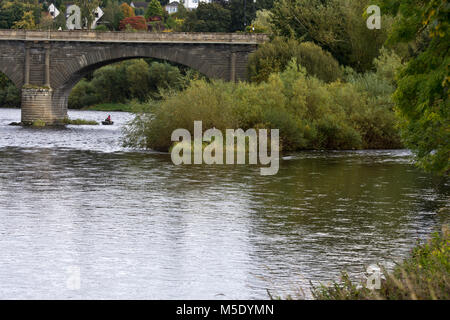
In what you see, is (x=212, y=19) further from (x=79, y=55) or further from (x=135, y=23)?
(x=135, y=23)

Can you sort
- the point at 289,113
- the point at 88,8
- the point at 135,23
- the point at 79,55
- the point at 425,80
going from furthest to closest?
the point at 135,23
the point at 88,8
the point at 79,55
the point at 289,113
the point at 425,80

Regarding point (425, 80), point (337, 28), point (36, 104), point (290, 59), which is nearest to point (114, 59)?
point (36, 104)

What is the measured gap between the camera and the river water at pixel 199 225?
16750 millimetres

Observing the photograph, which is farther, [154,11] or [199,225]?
[154,11]

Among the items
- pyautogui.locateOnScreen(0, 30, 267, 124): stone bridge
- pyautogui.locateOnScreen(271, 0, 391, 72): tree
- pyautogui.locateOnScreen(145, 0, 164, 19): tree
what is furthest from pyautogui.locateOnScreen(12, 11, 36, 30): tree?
pyautogui.locateOnScreen(271, 0, 391, 72): tree

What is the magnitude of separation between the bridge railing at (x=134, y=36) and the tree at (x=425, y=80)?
4591cm

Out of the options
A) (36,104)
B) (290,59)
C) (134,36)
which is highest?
(134,36)

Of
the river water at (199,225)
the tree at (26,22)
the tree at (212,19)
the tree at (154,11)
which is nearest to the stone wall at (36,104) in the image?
the river water at (199,225)

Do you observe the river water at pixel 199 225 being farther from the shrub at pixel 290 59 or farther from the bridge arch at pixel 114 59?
the bridge arch at pixel 114 59

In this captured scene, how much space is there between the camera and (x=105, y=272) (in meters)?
17.4

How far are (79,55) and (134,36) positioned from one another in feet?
19.9

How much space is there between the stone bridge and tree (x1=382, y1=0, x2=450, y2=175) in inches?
1867

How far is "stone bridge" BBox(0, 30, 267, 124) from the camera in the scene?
248ft

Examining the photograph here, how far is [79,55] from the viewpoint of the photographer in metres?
79.8
